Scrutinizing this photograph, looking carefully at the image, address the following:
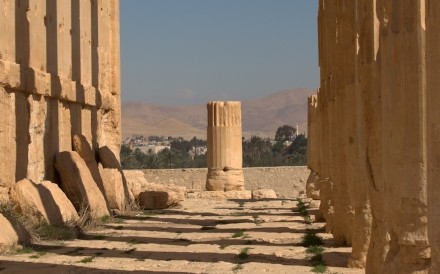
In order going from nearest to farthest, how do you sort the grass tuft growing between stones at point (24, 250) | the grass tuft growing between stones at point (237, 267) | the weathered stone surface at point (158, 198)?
the grass tuft growing between stones at point (237, 267), the grass tuft growing between stones at point (24, 250), the weathered stone surface at point (158, 198)

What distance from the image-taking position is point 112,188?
20000mm

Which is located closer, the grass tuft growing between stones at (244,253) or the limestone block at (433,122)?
the limestone block at (433,122)

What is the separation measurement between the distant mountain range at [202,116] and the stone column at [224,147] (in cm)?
9105

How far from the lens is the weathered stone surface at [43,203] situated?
48.1 feet

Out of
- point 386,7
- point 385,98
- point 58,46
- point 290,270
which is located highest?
point 58,46

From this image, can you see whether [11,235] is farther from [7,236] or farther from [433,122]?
[433,122]

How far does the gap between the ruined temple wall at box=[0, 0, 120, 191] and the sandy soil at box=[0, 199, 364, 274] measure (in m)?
2.05

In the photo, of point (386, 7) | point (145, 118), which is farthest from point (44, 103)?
point (145, 118)

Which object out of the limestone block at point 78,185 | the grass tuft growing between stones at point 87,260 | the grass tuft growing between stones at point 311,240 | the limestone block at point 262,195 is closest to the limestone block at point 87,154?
the limestone block at point 78,185

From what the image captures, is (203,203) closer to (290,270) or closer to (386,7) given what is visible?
(290,270)

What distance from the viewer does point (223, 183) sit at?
3095 centimetres

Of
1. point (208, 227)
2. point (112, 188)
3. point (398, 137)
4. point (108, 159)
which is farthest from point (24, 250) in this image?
point (108, 159)

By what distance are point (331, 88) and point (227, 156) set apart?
1683cm

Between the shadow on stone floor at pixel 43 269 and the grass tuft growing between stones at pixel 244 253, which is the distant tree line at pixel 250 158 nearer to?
the grass tuft growing between stones at pixel 244 253
